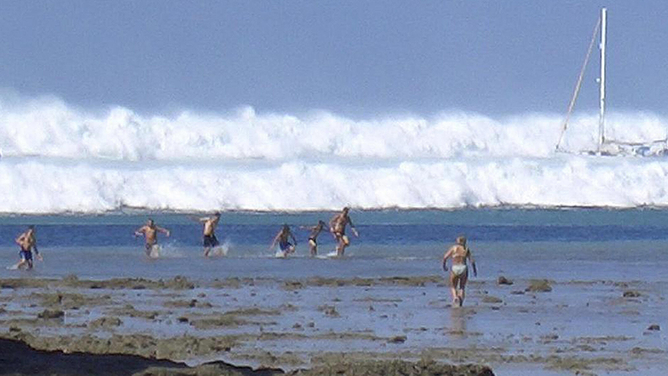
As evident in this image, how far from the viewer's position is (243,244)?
52219mm

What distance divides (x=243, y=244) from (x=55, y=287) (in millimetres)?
21277

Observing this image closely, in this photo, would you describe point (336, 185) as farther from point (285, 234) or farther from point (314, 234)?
point (285, 234)

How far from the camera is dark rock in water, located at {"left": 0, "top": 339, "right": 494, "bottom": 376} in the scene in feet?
52.3

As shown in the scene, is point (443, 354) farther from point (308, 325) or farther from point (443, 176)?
point (443, 176)

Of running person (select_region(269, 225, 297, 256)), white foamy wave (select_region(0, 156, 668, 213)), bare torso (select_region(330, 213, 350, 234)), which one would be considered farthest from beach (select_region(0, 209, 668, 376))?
white foamy wave (select_region(0, 156, 668, 213))

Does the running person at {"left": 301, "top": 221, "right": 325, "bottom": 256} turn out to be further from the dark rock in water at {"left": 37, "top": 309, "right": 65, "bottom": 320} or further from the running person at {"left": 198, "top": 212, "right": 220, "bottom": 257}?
the dark rock in water at {"left": 37, "top": 309, "right": 65, "bottom": 320}

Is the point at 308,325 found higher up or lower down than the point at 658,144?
lower down

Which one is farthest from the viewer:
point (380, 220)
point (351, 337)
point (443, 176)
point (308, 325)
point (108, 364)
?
point (443, 176)

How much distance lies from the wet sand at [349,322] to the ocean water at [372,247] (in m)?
3.17

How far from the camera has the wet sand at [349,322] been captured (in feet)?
65.3

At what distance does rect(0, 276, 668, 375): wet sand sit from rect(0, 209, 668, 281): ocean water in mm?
3172

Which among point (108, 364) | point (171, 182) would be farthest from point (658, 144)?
point (108, 364)

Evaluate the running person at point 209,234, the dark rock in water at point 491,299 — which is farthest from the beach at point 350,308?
the running person at point 209,234

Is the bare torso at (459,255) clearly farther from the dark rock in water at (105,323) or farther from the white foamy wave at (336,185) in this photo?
the white foamy wave at (336,185)
